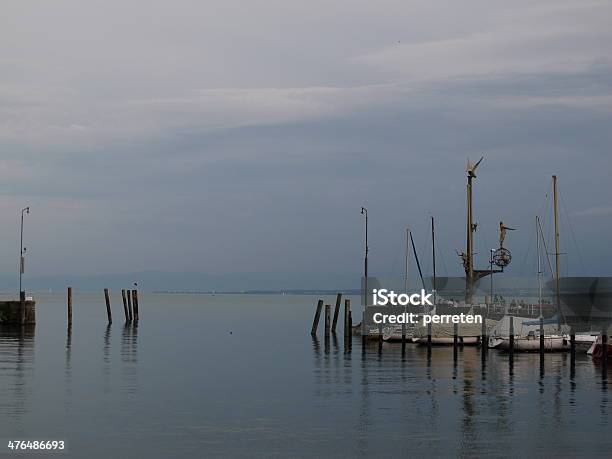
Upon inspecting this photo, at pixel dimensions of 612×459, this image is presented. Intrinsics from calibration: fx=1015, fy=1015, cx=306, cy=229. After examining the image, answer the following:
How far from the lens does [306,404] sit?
138 ft

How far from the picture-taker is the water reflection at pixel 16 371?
126ft

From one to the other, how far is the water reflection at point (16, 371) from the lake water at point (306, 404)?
0.51 feet

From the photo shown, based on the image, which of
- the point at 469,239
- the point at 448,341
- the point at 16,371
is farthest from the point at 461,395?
the point at 469,239

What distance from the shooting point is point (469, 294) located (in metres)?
78.1

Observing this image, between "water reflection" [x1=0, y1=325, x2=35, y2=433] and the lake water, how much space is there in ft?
0.51

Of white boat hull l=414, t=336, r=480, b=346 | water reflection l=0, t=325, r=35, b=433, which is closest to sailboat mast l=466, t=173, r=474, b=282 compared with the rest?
white boat hull l=414, t=336, r=480, b=346

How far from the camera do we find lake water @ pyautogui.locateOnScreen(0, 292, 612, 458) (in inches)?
1270

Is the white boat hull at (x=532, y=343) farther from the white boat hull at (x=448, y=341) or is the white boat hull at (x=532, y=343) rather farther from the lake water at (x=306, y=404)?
the white boat hull at (x=448, y=341)

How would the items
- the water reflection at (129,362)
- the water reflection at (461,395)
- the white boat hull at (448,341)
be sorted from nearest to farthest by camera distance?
the water reflection at (461,395) < the water reflection at (129,362) < the white boat hull at (448,341)

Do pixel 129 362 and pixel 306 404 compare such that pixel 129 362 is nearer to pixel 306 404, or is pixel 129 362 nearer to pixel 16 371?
pixel 16 371

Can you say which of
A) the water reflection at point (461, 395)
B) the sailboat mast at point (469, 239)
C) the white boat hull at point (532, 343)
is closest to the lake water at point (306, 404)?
the water reflection at point (461, 395)

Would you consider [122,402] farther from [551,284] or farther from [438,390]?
[551,284]

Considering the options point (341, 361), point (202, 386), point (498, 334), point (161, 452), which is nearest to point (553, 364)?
point (498, 334)

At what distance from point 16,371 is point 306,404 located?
18.3 metres
